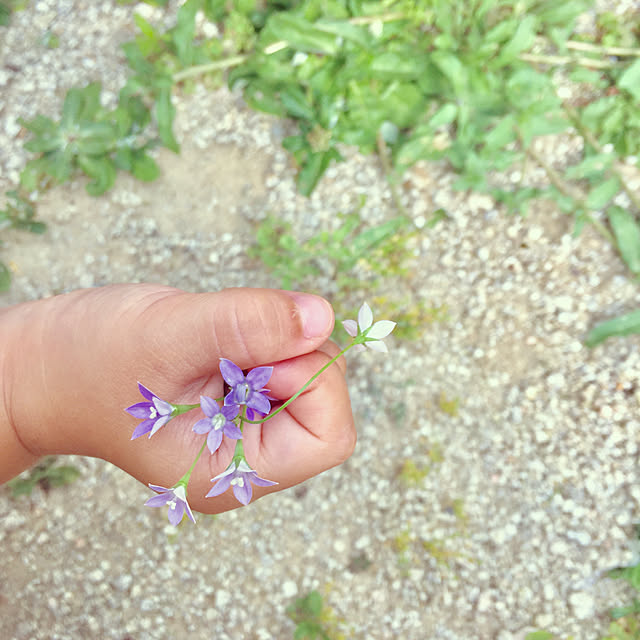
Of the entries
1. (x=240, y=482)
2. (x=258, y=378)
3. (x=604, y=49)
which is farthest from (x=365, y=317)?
(x=604, y=49)

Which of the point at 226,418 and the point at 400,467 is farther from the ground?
the point at 226,418

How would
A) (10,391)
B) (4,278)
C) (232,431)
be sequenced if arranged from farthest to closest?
(4,278)
(10,391)
(232,431)

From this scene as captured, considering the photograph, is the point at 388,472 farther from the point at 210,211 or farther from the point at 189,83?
the point at 189,83

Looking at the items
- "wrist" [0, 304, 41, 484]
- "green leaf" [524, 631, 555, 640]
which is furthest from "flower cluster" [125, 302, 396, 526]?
"green leaf" [524, 631, 555, 640]

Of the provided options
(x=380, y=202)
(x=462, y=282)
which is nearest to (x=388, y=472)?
(x=462, y=282)

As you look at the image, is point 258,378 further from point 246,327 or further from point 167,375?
point 167,375
